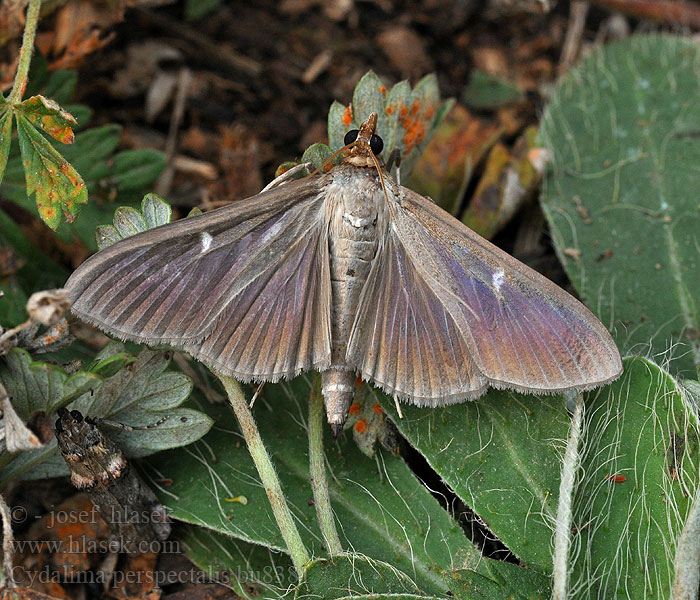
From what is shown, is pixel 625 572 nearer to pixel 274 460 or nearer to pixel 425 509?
pixel 425 509

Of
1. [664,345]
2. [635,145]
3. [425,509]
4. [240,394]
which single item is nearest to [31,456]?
[240,394]

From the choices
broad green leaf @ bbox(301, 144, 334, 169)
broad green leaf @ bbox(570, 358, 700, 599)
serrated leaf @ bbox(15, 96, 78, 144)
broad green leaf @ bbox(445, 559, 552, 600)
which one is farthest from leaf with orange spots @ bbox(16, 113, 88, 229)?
broad green leaf @ bbox(570, 358, 700, 599)

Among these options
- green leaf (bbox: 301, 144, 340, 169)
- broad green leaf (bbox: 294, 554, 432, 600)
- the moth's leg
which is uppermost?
green leaf (bbox: 301, 144, 340, 169)

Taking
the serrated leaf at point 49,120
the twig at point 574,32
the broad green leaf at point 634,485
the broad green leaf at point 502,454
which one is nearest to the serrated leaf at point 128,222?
the serrated leaf at point 49,120

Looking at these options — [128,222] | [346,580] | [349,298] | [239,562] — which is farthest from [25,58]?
[346,580]

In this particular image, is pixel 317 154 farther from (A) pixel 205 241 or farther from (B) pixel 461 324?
(B) pixel 461 324

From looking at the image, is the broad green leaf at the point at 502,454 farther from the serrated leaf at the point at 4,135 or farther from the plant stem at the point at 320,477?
the serrated leaf at the point at 4,135

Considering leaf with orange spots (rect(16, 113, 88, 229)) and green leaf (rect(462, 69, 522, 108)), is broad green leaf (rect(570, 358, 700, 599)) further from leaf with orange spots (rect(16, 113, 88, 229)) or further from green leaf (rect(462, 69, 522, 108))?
green leaf (rect(462, 69, 522, 108))
